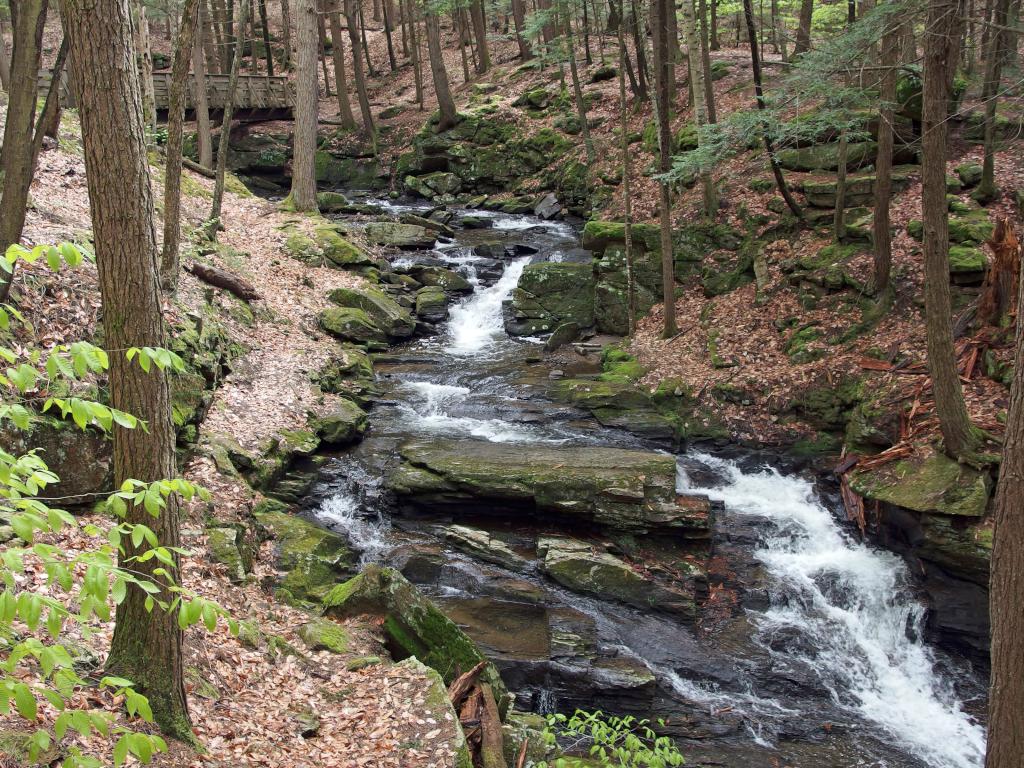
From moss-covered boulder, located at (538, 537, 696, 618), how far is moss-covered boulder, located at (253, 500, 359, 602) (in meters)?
2.69

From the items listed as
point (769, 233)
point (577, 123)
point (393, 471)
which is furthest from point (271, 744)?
point (577, 123)

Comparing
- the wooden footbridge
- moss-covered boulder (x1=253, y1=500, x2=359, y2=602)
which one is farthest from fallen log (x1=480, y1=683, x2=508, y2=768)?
the wooden footbridge

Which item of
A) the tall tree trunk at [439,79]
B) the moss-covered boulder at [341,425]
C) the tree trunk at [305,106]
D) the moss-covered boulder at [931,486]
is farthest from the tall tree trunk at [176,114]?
the tall tree trunk at [439,79]

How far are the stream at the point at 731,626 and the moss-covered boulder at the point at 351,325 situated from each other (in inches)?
129

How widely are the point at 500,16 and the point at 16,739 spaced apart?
1653 inches

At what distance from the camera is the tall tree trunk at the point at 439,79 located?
26.5 m

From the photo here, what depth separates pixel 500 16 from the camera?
39.8 m

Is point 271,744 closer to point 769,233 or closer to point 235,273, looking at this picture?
point 235,273

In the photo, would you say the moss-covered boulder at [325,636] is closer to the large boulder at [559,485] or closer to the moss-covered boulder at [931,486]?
the large boulder at [559,485]

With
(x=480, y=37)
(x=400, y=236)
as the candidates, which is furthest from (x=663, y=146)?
(x=480, y=37)

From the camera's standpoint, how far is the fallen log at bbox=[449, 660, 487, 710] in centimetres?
657

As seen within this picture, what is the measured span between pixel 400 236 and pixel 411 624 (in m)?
15.6

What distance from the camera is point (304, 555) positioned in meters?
8.90

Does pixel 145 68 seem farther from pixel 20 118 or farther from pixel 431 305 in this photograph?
pixel 20 118
